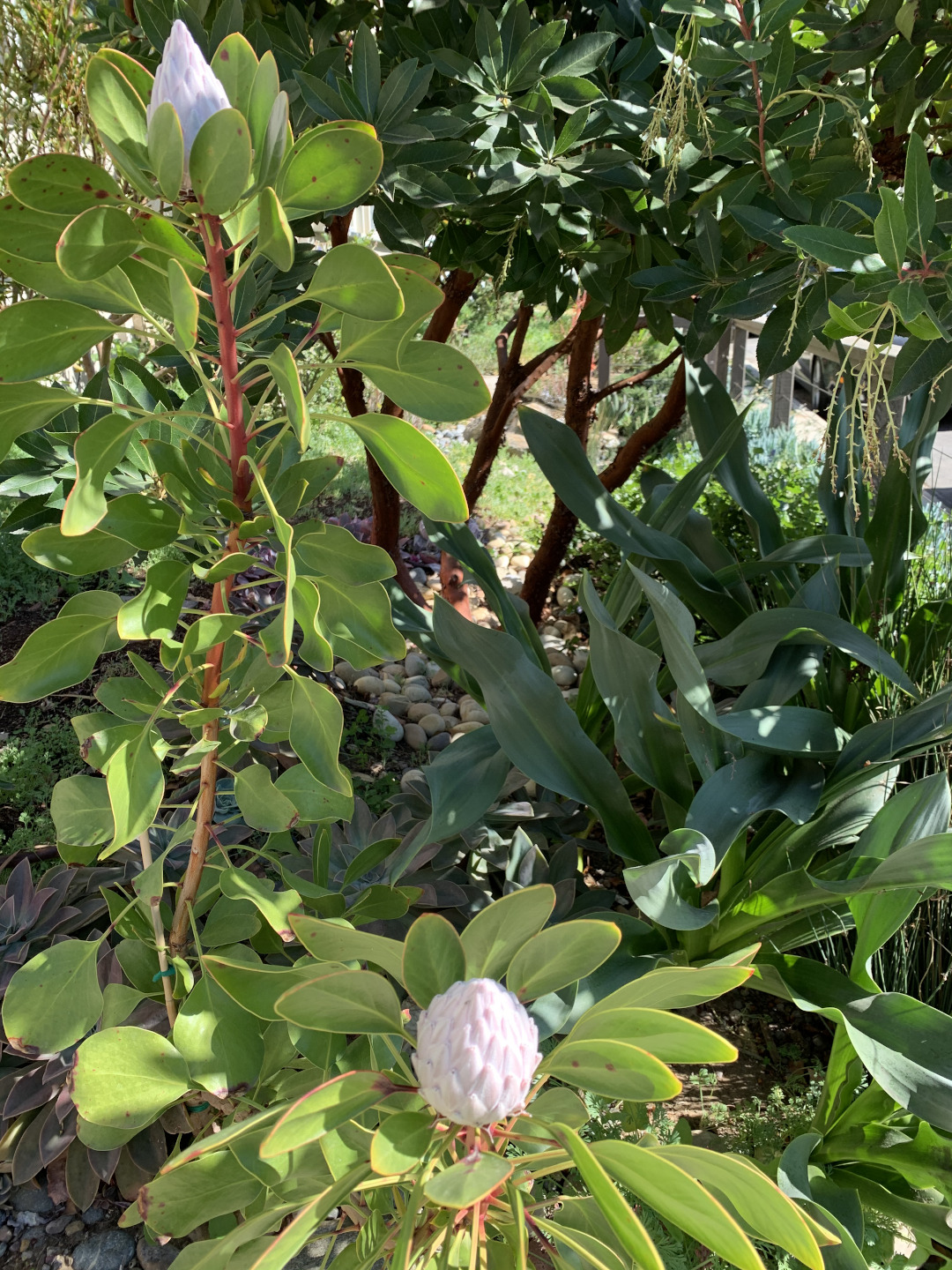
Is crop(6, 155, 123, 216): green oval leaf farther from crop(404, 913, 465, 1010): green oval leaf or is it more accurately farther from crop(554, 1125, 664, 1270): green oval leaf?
crop(554, 1125, 664, 1270): green oval leaf

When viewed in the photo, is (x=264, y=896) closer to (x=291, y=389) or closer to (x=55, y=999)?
(x=55, y=999)

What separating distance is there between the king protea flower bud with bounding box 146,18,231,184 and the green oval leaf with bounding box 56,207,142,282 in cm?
6

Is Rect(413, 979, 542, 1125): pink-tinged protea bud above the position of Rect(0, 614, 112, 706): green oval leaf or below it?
below

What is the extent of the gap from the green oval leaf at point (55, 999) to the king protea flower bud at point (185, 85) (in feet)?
1.92

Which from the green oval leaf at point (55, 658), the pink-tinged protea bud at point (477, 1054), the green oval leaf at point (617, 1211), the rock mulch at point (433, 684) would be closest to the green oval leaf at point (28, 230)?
the green oval leaf at point (55, 658)

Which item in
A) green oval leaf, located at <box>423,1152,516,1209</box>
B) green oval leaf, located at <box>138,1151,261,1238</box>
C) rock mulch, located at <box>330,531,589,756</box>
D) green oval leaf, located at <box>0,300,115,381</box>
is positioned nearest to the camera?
green oval leaf, located at <box>423,1152,516,1209</box>

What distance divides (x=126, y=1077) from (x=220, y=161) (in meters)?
0.61

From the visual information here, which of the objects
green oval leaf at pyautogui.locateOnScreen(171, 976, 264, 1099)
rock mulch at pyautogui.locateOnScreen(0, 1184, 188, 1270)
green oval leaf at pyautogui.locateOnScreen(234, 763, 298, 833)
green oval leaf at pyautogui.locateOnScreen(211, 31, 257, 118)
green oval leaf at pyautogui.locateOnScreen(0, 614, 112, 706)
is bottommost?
rock mulch at pyautogui.locateOnScreen(0, 1184, 188, 1270)

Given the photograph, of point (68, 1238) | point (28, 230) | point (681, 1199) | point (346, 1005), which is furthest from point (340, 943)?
point (68, 1238)

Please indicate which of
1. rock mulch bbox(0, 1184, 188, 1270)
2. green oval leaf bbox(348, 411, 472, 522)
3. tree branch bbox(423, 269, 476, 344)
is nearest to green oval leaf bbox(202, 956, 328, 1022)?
green oval leaf bbox(348, 411, 472, 522)

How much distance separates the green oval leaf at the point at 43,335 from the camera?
57cm

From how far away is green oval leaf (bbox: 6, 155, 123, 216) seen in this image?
20.4 inches

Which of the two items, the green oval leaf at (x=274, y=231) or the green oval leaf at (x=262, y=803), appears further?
the green oval leaf at (x=262, y=803)

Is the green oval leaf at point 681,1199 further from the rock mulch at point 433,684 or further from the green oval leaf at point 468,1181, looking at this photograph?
the rock mulch at point 433,684
